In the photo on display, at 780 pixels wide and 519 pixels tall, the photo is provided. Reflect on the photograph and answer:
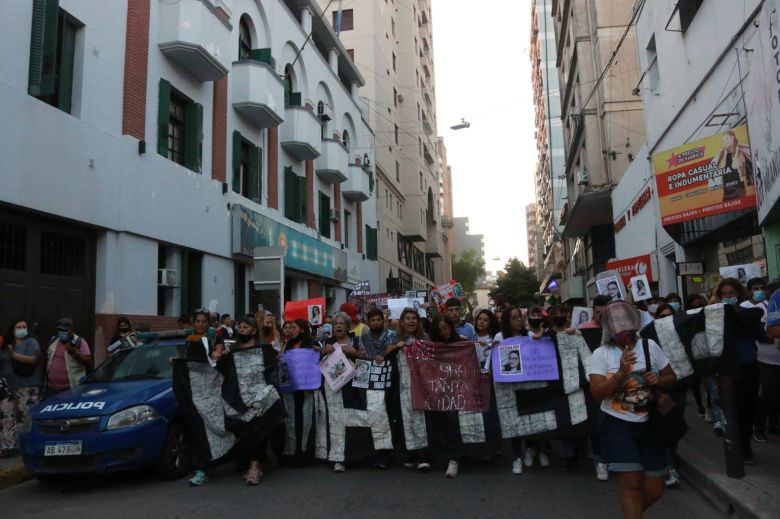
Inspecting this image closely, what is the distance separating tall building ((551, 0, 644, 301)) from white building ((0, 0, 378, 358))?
10916 mm

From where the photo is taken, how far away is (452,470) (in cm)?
704

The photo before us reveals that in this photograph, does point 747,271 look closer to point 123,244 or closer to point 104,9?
point 123,244

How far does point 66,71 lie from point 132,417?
311 inches

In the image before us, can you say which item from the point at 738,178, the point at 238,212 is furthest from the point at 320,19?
the point at 738,178

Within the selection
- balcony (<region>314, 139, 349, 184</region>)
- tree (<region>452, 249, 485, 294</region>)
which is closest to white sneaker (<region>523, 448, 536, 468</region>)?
balcony (<region>314, 139, 349, 184</region>)

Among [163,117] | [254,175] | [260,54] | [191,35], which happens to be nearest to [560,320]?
[163,117]

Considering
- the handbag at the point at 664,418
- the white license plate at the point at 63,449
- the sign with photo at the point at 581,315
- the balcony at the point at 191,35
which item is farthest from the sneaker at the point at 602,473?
the balcony at the point at 191,35

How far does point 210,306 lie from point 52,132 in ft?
19.3

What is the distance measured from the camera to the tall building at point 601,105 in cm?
2389

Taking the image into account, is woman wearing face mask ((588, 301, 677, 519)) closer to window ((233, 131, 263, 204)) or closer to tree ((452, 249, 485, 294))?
window ((233, 131, 263, 204))

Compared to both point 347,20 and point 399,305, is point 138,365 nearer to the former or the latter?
point 399,305

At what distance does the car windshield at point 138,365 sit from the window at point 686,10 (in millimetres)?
12508

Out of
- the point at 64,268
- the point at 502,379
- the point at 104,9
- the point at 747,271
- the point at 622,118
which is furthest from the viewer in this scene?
the point at 622,118

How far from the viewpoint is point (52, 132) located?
11.1 metres
